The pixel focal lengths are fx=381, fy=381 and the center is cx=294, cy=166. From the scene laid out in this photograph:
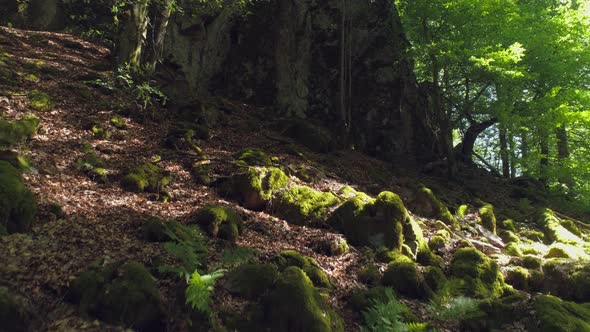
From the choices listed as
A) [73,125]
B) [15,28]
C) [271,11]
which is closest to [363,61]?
[271,11]

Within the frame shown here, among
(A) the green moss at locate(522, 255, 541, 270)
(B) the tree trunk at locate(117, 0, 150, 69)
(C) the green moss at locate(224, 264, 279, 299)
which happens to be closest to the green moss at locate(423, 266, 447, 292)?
(A) the green moss at locate(522, 255, 541, 270)

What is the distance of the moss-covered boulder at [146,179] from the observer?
714 cm

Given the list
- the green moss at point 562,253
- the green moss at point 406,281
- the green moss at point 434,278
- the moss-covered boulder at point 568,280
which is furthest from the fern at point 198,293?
the green moss at point 562,253

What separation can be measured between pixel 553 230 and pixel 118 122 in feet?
44.3

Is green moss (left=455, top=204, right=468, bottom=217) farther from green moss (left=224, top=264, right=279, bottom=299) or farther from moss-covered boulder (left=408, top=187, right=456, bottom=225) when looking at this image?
green moss (left=224, top=264, right=279, bottom=299)

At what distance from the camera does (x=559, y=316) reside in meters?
5.54

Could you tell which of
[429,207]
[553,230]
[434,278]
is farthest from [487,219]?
[434,278]

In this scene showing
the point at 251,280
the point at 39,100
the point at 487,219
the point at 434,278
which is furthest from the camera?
the point at 487,219

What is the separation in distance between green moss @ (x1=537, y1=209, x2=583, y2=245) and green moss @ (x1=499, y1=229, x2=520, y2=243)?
1.52 metres

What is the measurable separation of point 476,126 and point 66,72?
18824 millimetres

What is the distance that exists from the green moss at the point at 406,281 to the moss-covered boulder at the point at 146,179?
455 cm

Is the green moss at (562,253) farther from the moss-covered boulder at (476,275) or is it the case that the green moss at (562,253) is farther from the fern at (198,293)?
the fern at (198,293)

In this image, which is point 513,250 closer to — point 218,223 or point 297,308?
point 297,308

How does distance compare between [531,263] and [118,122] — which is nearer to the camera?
[531,263]
